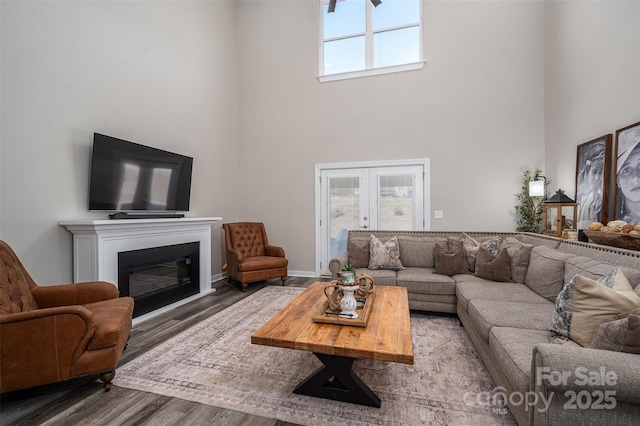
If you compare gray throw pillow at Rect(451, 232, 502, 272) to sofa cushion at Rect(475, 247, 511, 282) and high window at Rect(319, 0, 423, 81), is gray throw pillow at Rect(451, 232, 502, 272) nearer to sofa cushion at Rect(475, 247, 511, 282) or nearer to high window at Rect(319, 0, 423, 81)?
sofa cushion at Rect(475, 247, 511, 282)

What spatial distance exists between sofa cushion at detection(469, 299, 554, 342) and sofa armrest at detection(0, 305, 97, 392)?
8.64ft

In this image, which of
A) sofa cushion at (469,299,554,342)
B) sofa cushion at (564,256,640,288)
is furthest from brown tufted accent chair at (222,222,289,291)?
sofa cushion at (564,256,640,288)

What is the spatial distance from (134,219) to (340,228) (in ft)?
10.5

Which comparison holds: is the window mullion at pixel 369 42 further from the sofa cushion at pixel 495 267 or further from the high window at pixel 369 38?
the sofa cushion at pixel 495 267

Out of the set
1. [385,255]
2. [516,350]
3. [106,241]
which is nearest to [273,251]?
[385,255]

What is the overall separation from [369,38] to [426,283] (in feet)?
14.1

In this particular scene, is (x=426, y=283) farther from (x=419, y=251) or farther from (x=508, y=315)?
(x=508, y=315)

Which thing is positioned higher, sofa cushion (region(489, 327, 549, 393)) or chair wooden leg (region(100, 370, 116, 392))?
sofa cushion (region(489, 327, 549, 393))

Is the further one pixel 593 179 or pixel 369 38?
pixel 369 38

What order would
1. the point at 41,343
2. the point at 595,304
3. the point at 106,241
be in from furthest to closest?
the point at 106,241
the point at 41,343
the point at 595,304

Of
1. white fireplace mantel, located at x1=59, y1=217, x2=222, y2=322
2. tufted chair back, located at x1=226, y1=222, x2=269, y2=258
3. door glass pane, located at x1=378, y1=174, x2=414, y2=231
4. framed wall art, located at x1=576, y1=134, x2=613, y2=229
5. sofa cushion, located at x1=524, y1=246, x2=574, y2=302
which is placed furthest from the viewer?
door glass pane, located at x1=378, y1=174, x2=414, y2=231

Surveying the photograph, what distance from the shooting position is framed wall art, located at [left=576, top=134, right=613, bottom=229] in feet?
9.62

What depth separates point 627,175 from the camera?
2676 mm

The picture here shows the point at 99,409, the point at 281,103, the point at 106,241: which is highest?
the point at 281,103
